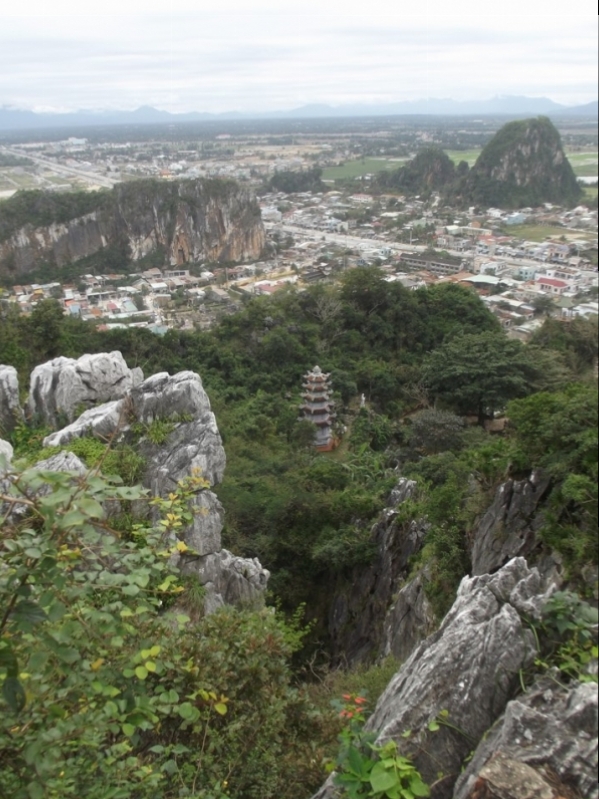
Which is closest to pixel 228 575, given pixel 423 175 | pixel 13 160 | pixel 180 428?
pixel 180 428

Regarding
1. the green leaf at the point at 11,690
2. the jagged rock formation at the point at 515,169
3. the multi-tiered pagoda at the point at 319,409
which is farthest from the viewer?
the jagged rock formation at the point at 515,169

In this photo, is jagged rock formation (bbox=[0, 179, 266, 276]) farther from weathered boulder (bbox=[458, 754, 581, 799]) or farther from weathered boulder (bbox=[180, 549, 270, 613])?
weathered boulder (bbox=[458, 754, 581, 799])

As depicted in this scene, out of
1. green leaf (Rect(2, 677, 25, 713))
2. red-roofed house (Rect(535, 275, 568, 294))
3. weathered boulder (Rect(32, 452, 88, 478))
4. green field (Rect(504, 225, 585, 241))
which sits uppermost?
green field (Rect(504, 225, 585, 241))

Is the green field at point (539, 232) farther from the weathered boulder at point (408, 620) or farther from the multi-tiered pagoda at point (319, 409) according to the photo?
the weathered boulder at point (408, 620)

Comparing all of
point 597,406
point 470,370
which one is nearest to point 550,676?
point 597,406

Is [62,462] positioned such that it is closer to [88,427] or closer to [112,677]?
[88,427]

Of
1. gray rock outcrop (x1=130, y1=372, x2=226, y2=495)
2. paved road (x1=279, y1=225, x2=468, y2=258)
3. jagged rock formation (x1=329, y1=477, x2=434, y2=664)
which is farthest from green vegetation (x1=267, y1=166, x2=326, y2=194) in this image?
jagged rock formation (x1=329, y1=477, x2=434, y2=664)

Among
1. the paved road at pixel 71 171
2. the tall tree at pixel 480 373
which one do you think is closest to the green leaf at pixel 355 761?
the tall tree at pixel 480 373
